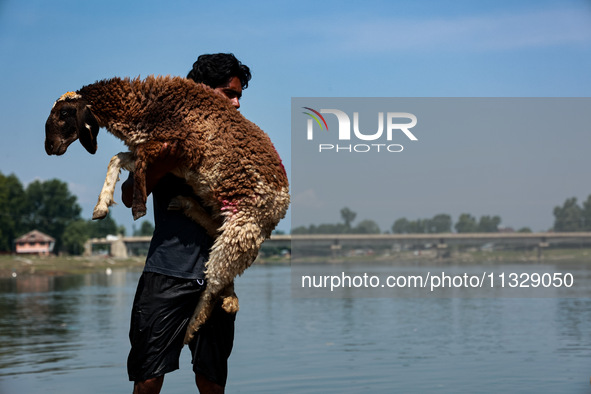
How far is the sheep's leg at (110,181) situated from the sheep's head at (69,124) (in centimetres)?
13

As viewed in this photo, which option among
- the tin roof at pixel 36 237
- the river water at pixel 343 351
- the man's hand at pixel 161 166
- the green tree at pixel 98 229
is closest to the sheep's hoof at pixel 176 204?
the man's hand at pixel 161 166

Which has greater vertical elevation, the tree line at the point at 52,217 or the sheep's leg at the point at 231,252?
the tree line at the point at 52,217

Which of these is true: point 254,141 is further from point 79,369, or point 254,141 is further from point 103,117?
point 79,369

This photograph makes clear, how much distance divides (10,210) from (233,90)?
8252 centimetres

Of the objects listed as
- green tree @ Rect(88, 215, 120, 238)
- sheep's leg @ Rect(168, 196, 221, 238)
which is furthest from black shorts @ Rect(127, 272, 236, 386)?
green tree @ Rect(88, 215, 120, 238)

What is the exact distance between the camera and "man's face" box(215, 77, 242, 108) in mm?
3029

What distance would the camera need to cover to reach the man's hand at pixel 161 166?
263 cm

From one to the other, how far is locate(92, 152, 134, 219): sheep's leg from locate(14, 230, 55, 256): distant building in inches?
3516

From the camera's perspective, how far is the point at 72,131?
268cm

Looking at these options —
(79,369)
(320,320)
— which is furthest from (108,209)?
(320,320)

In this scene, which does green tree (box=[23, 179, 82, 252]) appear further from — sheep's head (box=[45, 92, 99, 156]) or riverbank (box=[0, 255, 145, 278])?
sheep's head (box=[45, 92, 99, 156])

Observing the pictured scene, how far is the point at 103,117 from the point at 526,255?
247 feet

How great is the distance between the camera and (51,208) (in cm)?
8969

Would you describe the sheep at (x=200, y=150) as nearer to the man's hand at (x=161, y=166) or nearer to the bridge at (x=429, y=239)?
the man's hand at (x=161, y=166)
